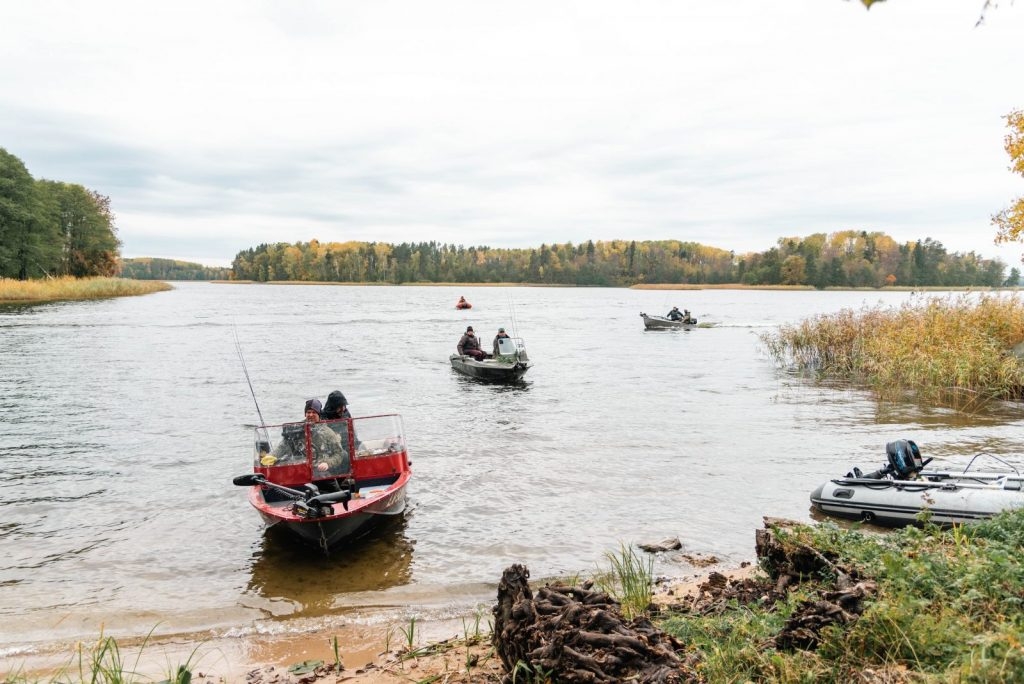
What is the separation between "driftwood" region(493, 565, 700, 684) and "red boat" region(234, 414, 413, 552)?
13.8 feet

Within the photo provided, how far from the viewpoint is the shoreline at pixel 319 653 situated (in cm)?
579

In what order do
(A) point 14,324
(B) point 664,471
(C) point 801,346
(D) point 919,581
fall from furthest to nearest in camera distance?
(A) point 14,324 < (C) point 801,346 < (B) point 664,471 < (D) point 919,581

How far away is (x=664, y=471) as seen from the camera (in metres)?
14.0

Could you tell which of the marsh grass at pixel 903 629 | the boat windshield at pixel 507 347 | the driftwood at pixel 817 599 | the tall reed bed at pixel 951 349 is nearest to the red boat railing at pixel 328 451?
the marsh grass at pixel 903 629

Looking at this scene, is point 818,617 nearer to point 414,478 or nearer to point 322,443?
point 322,443

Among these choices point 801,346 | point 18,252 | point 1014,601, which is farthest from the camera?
point 18,252

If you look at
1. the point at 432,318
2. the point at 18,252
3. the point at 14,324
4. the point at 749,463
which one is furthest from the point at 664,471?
the point at 18,252

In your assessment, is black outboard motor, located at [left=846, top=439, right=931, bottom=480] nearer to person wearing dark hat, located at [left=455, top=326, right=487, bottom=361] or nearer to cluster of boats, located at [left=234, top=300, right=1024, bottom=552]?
cluster of boats, located at [left=234, top=300, right=1024, bottom=552]

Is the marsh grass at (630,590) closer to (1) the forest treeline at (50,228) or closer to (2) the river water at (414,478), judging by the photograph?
(2) the river water at (414,478)

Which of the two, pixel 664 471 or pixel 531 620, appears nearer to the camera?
pixel 531 620

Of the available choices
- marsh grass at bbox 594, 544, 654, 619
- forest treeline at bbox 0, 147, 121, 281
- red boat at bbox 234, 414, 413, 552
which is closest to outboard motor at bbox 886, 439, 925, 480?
marsh grass at bbox 594, 544, 654, 619

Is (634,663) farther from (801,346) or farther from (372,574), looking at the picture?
(801,346)

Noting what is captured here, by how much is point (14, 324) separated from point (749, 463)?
159 ft

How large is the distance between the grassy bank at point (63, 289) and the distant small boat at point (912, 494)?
70076 millimetres
